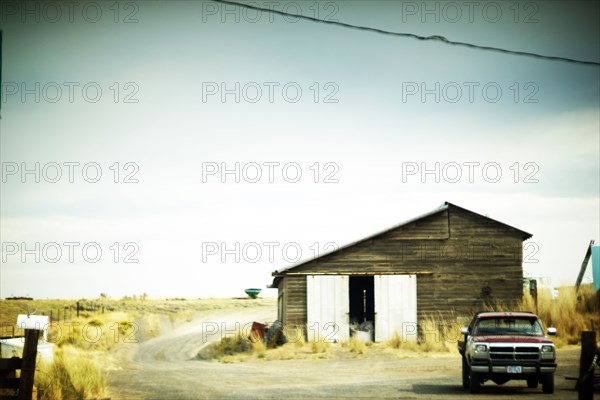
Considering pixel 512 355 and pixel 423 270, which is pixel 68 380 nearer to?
pixel 512 355

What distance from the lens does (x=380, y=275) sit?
34656mm

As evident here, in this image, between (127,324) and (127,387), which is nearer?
(127,387)

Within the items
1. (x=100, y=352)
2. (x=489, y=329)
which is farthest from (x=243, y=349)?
(x=489, y=329)

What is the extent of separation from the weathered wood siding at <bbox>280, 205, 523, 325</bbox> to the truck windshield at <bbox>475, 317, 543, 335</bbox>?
55.6 ft

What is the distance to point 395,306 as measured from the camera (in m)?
34.5

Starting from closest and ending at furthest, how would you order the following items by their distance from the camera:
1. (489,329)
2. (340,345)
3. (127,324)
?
(489,329)
(340,345)
(127,324)

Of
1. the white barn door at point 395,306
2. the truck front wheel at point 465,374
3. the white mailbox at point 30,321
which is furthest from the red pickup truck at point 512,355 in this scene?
the white barn door at point 395,306

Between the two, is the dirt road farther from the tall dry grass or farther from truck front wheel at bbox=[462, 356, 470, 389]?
the tall dry grass

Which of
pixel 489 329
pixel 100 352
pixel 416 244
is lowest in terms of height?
pixel 100 352

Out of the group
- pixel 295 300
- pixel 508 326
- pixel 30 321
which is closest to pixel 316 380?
pixel 508 326

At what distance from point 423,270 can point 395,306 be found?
2.08 metres

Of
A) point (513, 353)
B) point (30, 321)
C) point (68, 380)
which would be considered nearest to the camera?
point (513, 353)

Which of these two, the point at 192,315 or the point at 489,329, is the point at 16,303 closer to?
the point at 192,315

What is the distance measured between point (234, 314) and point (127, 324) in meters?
13.2
